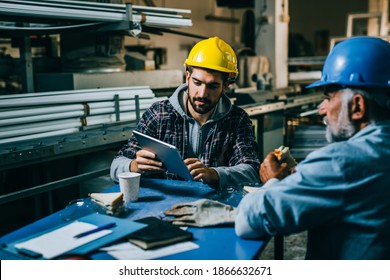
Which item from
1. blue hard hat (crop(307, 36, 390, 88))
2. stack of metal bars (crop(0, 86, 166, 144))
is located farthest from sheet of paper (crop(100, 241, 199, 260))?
stack of metal bars (crop(0, 86, 166, 144))

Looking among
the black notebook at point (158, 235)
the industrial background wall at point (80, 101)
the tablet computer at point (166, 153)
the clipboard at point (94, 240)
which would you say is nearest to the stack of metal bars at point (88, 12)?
the industrial background wall at point (80, 101)

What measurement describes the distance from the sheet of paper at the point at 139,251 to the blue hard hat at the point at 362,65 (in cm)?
68

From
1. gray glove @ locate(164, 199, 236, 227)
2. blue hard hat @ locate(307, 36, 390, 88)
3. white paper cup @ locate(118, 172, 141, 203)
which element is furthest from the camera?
white paper cup @ locate(118, 172, 141, 203)

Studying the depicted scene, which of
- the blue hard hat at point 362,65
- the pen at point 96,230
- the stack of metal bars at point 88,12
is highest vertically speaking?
the stack of metal bars at point 88,12

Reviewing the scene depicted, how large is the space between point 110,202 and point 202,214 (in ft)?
1.11

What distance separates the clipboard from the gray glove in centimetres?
16

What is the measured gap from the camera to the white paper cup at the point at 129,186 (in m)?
1.69

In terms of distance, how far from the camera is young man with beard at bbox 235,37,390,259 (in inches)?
47.0

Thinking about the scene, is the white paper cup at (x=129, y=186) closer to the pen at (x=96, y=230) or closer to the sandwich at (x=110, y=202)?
the sandwich at (x=110, y=202)

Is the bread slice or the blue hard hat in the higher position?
the blue hard hat

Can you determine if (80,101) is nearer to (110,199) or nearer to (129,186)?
(129,186)

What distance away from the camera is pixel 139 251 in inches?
48.7

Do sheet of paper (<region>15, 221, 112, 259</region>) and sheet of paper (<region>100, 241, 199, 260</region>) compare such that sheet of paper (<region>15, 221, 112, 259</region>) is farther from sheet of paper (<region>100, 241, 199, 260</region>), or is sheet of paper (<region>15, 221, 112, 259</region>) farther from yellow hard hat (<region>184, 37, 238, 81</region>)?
yellow hard hat (<region>184, 37, 238, 81</region>)
